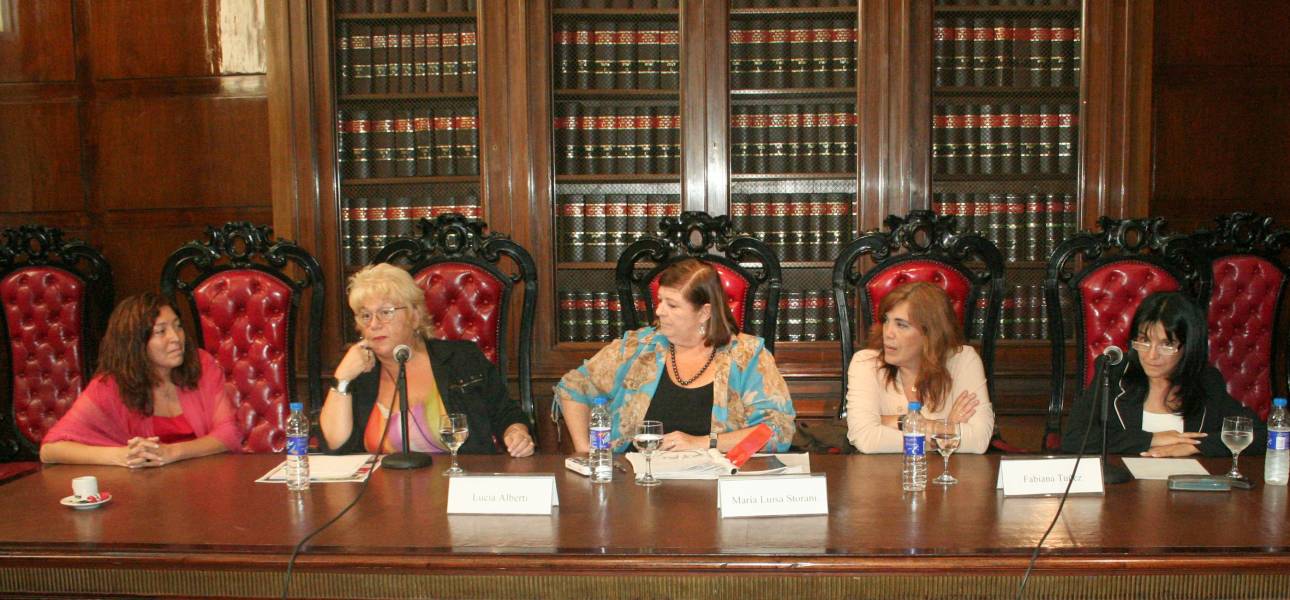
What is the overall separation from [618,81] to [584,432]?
1899mm

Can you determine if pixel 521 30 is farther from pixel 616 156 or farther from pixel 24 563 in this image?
pixel 24 563

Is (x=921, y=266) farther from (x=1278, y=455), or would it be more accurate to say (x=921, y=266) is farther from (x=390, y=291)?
(x=390, y=291)

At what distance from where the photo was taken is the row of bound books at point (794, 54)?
4125 millimetres

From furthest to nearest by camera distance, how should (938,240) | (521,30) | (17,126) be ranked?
(17,126), (521,30), (938,240)

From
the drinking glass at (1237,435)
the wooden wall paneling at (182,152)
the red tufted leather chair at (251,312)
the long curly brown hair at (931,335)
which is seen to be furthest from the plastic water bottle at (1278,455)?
the wooden wall paneling at (182,152)

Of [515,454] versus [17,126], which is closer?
[515,454]

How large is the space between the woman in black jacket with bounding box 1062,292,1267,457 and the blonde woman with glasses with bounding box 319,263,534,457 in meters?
1.47

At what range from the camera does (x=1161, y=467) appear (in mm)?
2184

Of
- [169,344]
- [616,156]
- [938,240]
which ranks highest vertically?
[616,156]

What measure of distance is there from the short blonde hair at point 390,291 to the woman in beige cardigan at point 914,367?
1.17 meters

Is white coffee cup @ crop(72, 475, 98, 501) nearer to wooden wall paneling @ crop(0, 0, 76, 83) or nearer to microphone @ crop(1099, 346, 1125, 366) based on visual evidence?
microphone @ crop(1099, 346, 1125, 366)

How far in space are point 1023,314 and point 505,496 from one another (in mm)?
2989

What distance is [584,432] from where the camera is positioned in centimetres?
278

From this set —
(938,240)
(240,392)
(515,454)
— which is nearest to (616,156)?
(938,240)
